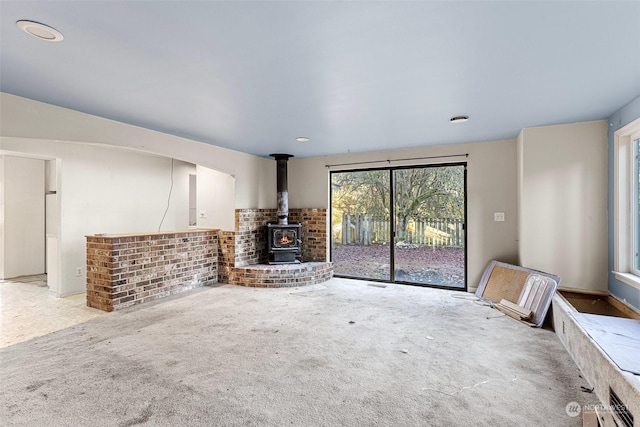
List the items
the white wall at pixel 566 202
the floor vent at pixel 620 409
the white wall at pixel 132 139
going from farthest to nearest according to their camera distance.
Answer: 1. the white wall at pixel 566 202
2. the white wall at pixel 132 139
3. the floor vent at pixel 620 409

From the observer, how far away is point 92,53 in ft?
6.49

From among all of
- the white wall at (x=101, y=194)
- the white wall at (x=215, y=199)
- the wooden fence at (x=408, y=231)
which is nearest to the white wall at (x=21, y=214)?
the white wall at (x=101, y=194)

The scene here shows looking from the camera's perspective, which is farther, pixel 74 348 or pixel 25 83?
pixel 74 348

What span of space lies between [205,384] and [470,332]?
248cm

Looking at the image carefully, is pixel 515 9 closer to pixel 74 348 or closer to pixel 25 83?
pixel 25 83

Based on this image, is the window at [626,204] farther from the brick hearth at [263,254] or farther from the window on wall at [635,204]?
the brick hearth at [263,254]

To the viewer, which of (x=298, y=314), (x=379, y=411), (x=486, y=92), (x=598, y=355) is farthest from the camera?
(x=298, y=314)

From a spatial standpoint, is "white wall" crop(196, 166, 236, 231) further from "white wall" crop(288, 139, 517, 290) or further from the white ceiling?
"white wall" crop(288, 139, 517, 290)

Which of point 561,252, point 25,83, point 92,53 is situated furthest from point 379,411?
point 25,83

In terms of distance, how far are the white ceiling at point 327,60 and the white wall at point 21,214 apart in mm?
3421

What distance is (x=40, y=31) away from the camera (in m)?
1.71

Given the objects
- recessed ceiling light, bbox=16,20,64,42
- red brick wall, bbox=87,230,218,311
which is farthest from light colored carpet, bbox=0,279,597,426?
recessed ceiling light, bbox=16,20,64,42

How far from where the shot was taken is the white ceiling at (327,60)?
1567mm

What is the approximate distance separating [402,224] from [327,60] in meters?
3.76
